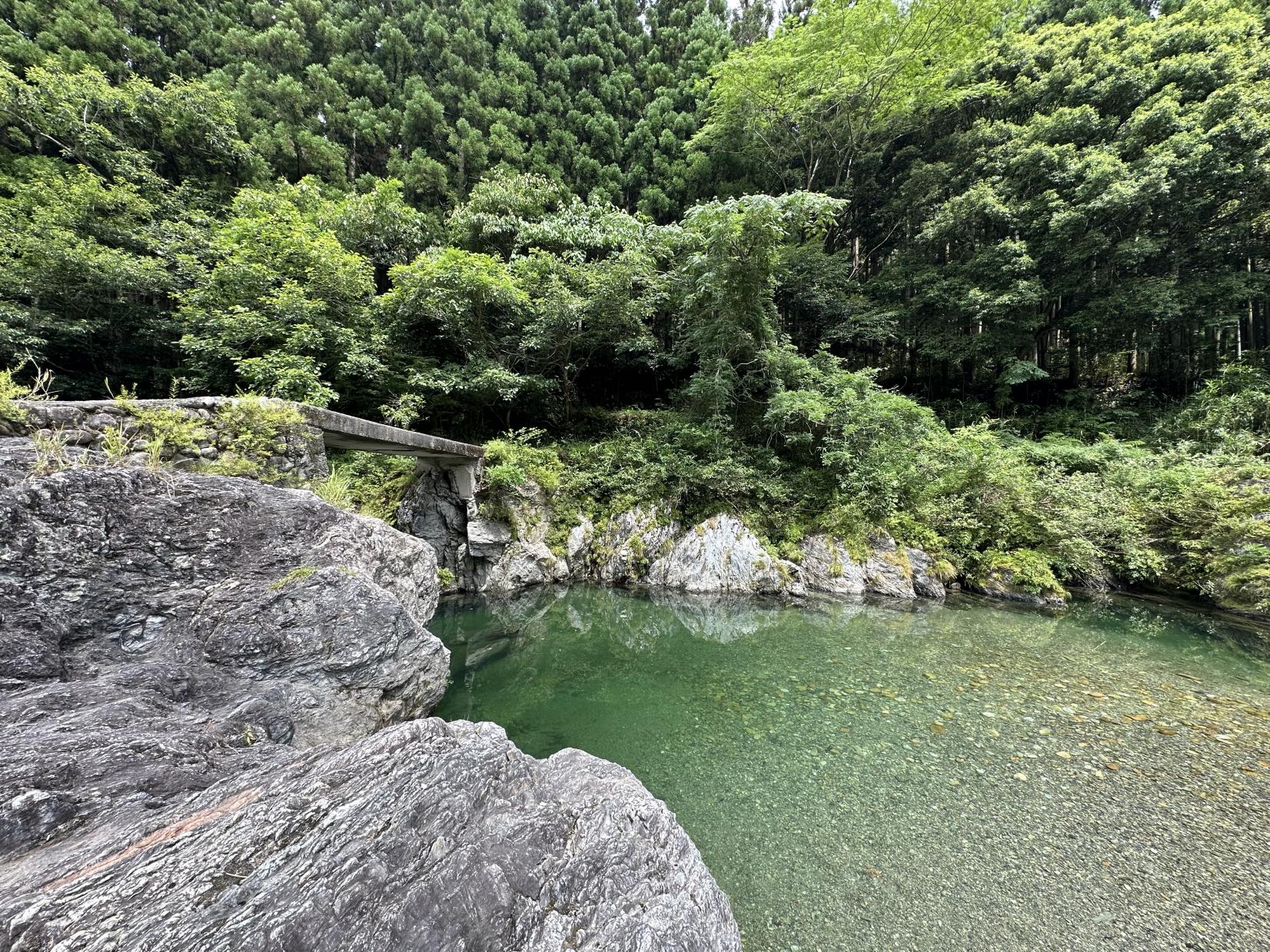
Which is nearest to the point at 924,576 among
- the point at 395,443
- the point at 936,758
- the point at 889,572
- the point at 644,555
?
the point at 889,572

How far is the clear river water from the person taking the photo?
274 cm

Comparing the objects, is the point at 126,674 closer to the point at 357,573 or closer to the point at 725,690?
the point at 357,573

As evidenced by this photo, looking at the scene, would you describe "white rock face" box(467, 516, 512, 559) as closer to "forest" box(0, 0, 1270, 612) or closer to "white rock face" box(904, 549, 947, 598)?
"forest" box(0, 0, 1270, 612)

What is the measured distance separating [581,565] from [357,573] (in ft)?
24.8

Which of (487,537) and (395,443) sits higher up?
(395,443)

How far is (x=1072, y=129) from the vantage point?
46.0ft

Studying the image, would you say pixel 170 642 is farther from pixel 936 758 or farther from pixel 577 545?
pixel 577 545

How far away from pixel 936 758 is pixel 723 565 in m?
6.11

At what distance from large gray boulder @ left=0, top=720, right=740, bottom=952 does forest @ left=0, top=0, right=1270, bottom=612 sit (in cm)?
891

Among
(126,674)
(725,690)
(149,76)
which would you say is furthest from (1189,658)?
(149,76)

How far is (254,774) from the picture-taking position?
7.18 feet

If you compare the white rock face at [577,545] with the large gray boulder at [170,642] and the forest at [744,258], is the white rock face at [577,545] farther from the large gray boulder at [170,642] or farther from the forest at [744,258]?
the large gray boulder at [170,642]

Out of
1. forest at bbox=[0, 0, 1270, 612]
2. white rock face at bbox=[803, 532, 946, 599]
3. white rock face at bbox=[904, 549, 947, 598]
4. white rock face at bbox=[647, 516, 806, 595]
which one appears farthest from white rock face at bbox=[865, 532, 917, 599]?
white rock face at bbox=[647, 516, 806, 595]

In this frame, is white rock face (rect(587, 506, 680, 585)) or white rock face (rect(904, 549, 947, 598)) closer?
white rock face (rect(904, 549, 947, 598))
